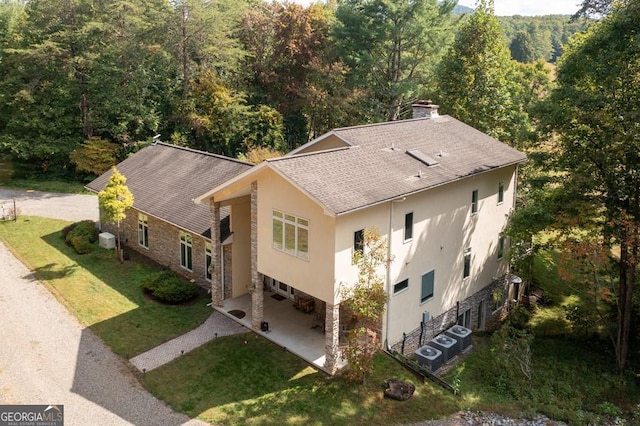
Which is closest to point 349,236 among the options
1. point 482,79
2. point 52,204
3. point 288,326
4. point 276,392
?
point 276,392

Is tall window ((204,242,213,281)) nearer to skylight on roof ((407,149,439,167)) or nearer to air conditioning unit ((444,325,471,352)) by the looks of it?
skylight on roof ((407,149,439,167))

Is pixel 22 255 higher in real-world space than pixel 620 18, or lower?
lower

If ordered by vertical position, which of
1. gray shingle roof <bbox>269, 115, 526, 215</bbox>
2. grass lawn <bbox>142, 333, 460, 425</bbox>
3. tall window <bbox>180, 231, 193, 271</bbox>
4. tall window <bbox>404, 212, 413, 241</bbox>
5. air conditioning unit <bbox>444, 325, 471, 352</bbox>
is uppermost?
gray shingle roof <bbox>269, 115, 526, 215</bbox>

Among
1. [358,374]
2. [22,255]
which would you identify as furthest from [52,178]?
[358,374]

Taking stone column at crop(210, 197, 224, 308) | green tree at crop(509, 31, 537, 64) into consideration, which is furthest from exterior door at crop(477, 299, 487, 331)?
green tree at crop(509, 31, 537, 64)

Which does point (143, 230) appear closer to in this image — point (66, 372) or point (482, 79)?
point (66, 372)

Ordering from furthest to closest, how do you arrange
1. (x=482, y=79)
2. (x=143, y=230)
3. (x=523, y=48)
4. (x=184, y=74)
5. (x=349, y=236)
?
(x=523, y=48) < (x=184, y=74) < (x=482, y=79) < (x=143, y=230) < (x=349, y=236)

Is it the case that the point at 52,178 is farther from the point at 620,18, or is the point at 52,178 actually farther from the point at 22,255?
the point at 620,18
